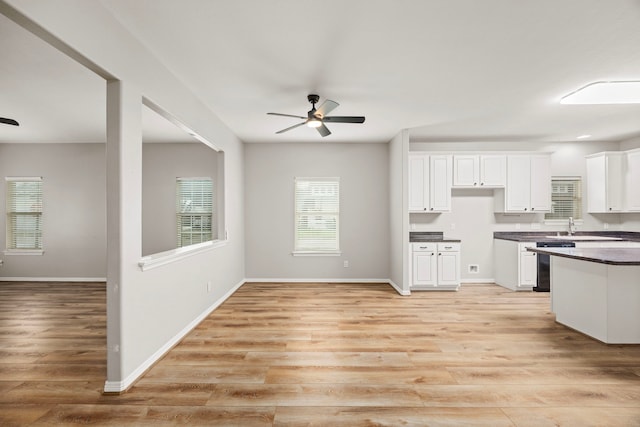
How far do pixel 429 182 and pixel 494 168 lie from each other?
125 cm

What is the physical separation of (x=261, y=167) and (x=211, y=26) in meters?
3.98

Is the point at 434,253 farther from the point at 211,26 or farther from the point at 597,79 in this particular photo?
the point at 211,26

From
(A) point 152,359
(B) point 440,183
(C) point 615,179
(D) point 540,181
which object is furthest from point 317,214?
(C) point 615,179

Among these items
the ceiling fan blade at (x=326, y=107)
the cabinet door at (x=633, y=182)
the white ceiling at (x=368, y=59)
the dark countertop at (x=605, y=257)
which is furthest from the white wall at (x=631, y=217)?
the ceiling fan blade at (x=326, y=107)

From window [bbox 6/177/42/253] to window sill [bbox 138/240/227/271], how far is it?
A: 440 centimetres

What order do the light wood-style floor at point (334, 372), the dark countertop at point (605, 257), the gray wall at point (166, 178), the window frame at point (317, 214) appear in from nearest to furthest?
1. the light wood-style floor at point (334, 372)
2. the dark countertop at point (605, 257)
3. the window frame at point (317, 214)
4. the gray wall at point (166, 178)

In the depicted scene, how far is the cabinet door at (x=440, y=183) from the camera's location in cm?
589

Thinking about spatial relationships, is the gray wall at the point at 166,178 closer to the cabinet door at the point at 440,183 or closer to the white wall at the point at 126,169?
the white wall at the point at 126,169

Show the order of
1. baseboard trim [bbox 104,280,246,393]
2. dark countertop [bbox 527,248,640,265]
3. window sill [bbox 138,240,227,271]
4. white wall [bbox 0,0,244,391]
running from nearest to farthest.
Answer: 1. white wall [bbox 0,0,244,391]
2. baseboard trim [bbox 104,280,246,393]
3. window sill [bbox 138,240,227,271]
4. dark countertop [bbox 527,248,640,265]

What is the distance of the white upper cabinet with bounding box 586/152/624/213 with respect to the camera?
5.90 m

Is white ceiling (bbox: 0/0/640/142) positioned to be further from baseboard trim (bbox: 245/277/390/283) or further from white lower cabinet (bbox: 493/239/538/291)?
baseboard trim (bbox: 245/277/390/283)

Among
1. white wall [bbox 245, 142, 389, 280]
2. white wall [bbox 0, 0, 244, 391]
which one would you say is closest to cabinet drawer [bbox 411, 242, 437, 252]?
white wall [bbox 245, 142, 389, 280]

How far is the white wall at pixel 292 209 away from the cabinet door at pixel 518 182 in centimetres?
220

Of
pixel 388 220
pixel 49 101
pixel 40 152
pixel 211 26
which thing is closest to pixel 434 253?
pixel 388 220
